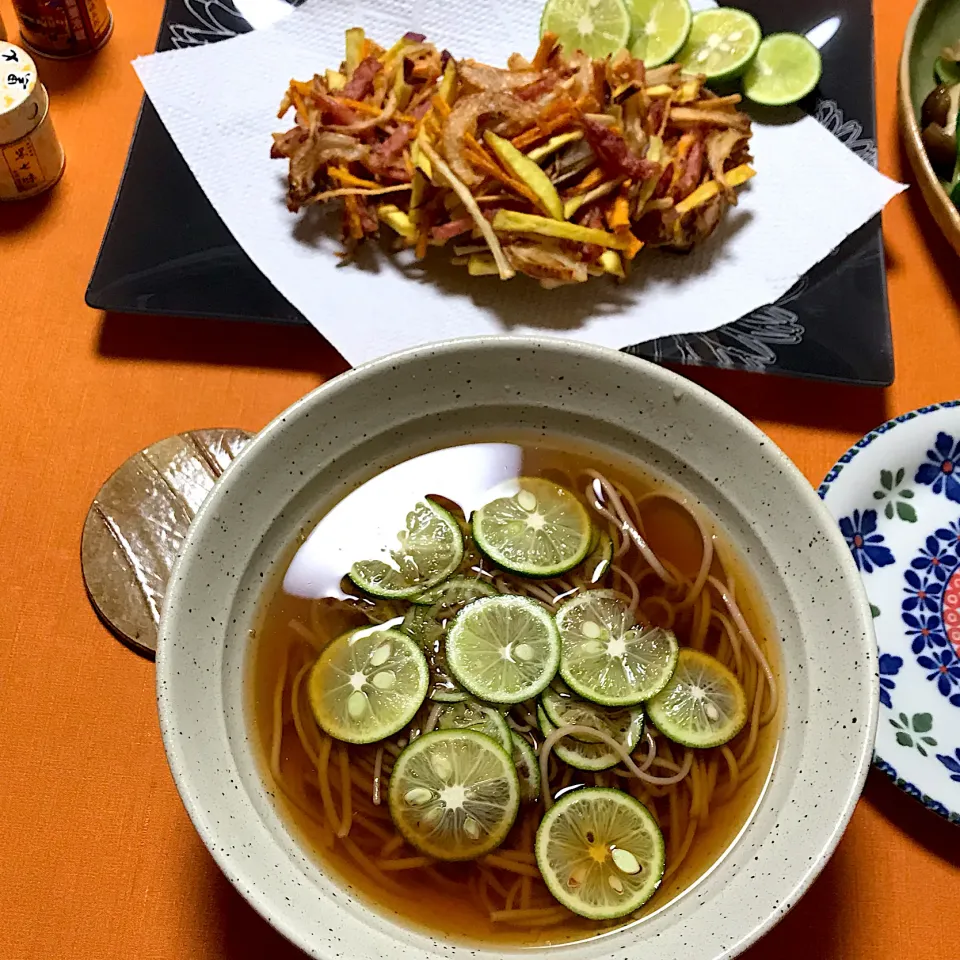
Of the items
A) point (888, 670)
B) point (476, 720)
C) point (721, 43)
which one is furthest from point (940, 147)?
point (476, 720)

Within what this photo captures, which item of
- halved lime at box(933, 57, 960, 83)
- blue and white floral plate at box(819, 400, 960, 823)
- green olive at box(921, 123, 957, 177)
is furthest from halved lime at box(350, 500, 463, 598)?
halved lime at box(933, 57, 960, 83)

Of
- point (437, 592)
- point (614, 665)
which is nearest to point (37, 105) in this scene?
point (437, 592)

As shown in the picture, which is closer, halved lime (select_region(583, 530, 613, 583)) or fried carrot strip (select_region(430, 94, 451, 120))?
halved lime (select_region(583, 530, 613, 583))

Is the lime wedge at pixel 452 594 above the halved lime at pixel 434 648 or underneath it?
Result: above

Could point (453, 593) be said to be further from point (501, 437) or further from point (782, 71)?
point (782, 71)

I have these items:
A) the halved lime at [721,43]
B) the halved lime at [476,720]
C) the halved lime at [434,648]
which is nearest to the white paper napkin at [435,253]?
the halved lime at [721,43]

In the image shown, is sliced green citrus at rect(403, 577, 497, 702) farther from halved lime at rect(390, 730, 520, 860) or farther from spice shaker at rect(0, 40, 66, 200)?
spice shaker at rect(0, 40, 66, 200)

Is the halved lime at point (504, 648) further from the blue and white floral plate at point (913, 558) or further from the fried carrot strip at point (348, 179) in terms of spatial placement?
the fried carrot strip at point (348, 179)
